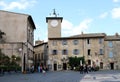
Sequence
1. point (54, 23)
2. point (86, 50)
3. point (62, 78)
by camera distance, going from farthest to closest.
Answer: point (54, 23) → point (86, 50) → point (62, 78)

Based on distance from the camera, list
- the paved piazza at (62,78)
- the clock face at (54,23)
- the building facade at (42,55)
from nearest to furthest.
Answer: the paved piazza at (62,78)
the clock face at (54,23)
the building facade at (42,55)

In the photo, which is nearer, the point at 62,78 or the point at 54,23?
the point at 62,78

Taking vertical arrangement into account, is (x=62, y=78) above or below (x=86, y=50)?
below

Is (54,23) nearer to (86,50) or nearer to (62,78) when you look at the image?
(86,50)

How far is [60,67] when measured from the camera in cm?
9150

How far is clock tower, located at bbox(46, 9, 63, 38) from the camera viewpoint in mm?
94750

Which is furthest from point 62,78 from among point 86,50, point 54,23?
point 54,23

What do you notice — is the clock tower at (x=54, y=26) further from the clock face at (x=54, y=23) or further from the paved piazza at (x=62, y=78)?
the paved piazza at (x=62, y=78)

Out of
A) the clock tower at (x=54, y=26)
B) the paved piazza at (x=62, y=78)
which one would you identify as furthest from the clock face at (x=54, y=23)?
the paved piazza at (x=62, y=78)

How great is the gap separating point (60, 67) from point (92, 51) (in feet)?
31.5

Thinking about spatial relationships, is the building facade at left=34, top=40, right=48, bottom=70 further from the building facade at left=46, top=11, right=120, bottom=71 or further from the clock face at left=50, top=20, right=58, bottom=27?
the clock face at left=50, top=20, right=58, bottom=27

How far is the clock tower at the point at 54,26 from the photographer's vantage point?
94750 mm

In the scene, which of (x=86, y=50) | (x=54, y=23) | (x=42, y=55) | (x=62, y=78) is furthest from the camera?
(x=42, y=55)

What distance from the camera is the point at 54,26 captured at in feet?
313
